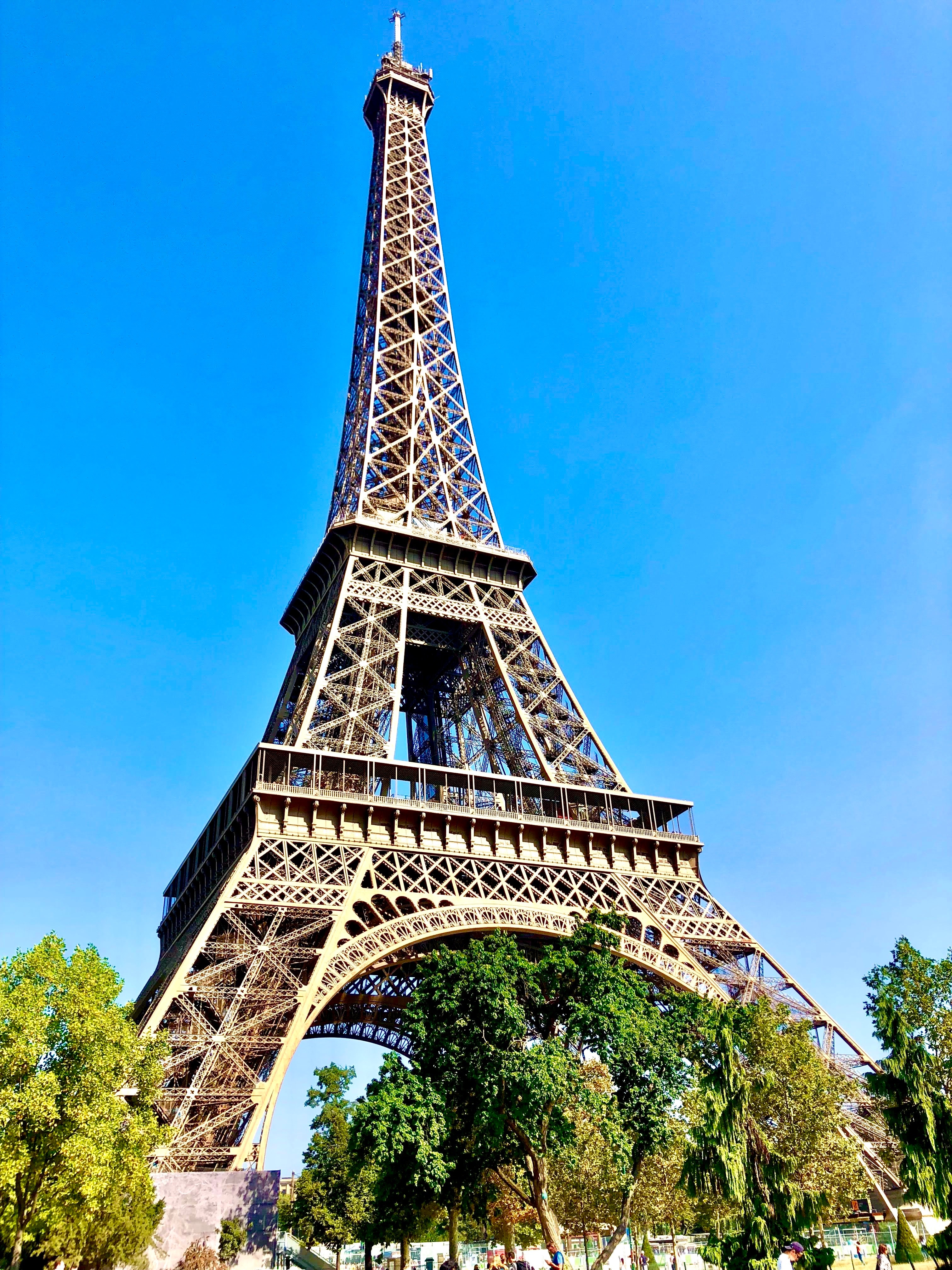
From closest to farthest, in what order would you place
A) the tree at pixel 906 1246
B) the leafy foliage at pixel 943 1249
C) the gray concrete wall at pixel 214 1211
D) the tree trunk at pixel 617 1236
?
the leafy foliage at pixel 943 1249 → the tree trunk at pixel 617 1236 → the gray concrete wall at pixel 214 1211 → the tree at pixel 906 1246

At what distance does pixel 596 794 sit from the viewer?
120 feet

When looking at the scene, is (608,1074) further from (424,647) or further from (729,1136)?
(424,647)

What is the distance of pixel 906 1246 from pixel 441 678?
2947cm

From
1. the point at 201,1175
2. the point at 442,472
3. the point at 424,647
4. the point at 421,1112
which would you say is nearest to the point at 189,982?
the point at 201,1175

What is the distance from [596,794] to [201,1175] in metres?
18.6

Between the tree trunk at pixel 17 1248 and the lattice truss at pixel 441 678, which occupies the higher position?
the lattice truss at pixel 441 678

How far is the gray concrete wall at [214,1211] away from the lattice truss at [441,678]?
13.5 meters

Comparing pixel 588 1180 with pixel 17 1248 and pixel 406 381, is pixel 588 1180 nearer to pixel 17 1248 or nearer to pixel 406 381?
pixel 17 1248

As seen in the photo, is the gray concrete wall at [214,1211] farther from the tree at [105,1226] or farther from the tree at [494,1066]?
the tree at [494,1066]

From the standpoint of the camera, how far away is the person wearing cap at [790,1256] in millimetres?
15938

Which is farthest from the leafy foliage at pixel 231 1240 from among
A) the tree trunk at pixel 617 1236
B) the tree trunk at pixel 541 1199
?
the tree trunk at pixel 617 1236

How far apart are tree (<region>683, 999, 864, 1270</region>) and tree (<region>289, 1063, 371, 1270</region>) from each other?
47.8 ft

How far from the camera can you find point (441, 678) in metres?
47.5

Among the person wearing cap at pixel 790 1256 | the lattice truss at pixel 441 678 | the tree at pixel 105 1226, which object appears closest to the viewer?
the person wearing cap at pixel 790 1256
